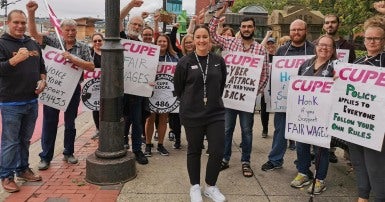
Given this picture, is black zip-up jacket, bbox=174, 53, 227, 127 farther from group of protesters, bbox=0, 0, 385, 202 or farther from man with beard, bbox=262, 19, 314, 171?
man with beard, bbox=262, 19, 314, 171

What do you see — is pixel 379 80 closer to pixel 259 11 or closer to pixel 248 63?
pixel 248 63

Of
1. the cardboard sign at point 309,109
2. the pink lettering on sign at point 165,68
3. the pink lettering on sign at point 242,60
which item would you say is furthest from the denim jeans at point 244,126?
the pink lettering on sign at point 165,68

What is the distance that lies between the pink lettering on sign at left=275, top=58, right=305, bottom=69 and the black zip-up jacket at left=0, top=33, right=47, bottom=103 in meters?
3.20

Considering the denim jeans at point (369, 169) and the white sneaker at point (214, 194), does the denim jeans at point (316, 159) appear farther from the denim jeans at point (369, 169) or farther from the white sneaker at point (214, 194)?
the white sneaker at point (214, 194)

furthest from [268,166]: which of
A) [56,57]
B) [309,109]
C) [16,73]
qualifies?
[16,73]

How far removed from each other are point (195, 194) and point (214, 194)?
0.76 feet

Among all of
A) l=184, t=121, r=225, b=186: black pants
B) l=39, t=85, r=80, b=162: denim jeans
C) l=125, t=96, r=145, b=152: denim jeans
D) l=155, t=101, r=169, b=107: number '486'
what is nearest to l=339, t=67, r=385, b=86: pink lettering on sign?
l=184, t=121, r=225, b=186: black pants

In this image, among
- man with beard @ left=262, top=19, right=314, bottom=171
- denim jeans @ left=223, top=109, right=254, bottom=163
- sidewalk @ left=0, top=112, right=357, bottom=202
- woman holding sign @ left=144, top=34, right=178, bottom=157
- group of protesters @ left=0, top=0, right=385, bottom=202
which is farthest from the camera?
woman holding sign @ left=144, top=34, right=178, bottom=157

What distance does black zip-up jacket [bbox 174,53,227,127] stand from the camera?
172 inches

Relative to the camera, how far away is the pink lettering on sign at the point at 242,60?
5.38 meters

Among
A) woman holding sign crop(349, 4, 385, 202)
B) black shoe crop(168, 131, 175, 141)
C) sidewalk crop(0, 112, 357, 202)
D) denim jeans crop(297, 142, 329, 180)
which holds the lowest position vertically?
sidewalk crop(0, 112, 357, 202)

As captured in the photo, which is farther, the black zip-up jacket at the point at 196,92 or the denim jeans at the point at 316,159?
the denim jeans at the point at 316,159

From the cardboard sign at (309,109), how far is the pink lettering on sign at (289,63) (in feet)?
2.24

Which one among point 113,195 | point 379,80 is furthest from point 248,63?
point 113,195
